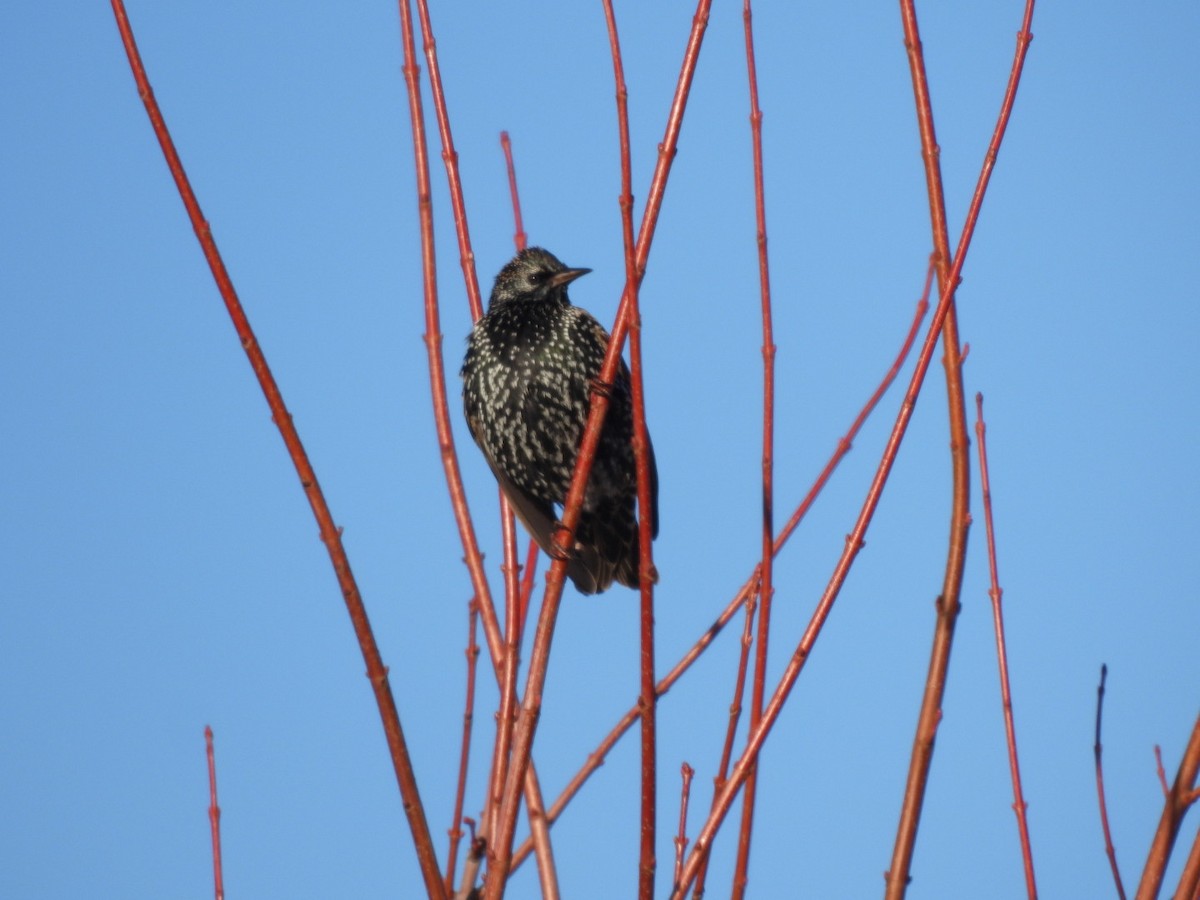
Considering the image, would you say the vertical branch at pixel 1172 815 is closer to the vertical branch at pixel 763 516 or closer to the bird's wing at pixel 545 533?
the vertical branch at pixel 763 516

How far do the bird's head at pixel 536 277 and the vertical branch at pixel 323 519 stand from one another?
11.2 ft

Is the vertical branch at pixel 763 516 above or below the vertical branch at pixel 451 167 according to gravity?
below

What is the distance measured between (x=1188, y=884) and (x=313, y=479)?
132cm

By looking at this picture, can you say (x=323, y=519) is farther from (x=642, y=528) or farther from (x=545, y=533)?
(x=545, y=533)

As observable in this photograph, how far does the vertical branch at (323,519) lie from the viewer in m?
1.99

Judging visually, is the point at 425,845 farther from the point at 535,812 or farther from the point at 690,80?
the point at 690,80

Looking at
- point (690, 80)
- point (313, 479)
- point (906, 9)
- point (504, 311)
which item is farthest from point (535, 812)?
point (504, 311)

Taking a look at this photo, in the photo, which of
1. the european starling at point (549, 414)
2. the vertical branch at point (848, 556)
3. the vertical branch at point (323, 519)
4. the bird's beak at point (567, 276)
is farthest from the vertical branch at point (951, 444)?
the bird's beak at point (567, 276)

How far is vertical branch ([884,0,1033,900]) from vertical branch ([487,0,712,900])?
39cm

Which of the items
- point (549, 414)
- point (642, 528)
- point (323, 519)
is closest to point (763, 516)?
point (642, 528)

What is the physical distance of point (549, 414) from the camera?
16.9 ft

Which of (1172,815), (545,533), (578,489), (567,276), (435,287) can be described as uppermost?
(567,276)

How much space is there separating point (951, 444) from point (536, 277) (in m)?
3.59

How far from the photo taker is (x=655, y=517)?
5062 mm
